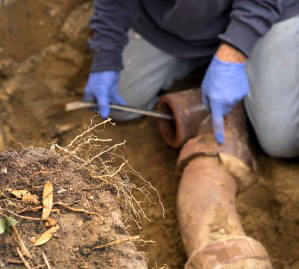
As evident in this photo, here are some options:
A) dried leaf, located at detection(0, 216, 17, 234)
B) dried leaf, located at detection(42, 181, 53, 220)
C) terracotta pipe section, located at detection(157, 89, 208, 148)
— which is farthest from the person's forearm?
dried leaf, located at detection(0, 216, 17, 234)

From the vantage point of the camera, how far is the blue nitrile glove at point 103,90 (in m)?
1.86

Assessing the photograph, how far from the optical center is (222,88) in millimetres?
1661

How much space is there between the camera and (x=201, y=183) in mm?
1444

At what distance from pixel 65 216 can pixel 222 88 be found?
106cm

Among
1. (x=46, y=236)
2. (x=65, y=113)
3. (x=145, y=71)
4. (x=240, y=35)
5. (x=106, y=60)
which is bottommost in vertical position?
(x=65, y=113)

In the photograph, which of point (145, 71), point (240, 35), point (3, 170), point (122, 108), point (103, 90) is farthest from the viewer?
point (145, 71)

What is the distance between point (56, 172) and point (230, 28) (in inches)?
40.8

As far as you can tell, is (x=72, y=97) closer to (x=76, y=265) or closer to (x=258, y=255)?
(x=258, y=255)

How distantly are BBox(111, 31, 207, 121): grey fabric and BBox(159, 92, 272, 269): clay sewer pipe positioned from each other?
499 mm

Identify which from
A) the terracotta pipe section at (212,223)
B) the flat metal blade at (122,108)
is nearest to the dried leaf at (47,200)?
the terracotta pipe section at (212,223)

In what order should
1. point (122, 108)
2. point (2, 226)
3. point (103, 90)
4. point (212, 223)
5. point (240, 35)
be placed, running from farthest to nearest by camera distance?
point (103, 90), point (122, 108), point (240, 35), point (212, 223), point (2, 226)

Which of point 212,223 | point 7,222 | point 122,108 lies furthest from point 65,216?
point 122,108

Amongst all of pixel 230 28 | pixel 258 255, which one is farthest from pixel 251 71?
pixel 258 255

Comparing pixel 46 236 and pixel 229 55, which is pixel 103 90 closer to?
pixel 229 55
